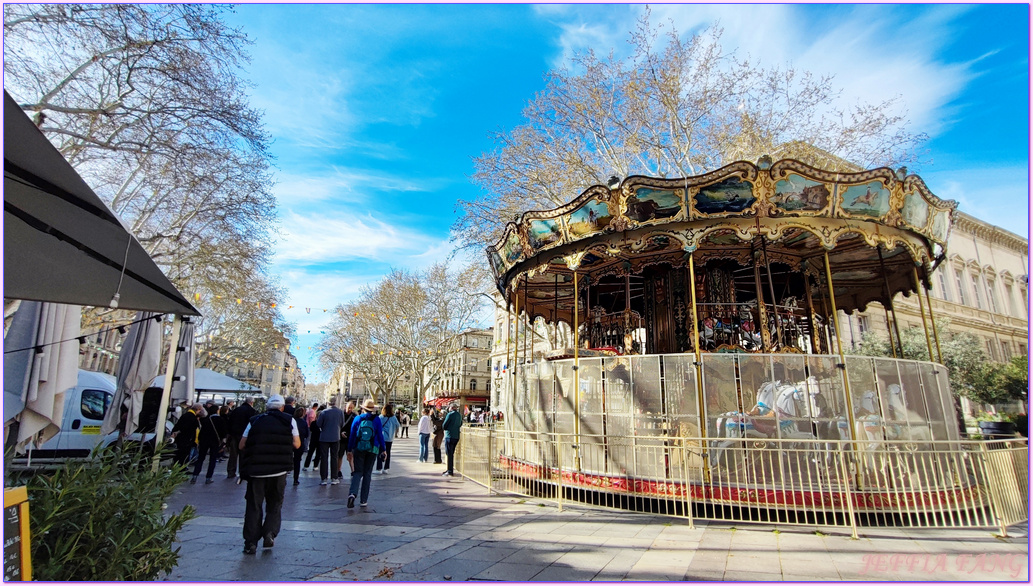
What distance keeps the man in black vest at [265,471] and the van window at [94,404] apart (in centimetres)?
860

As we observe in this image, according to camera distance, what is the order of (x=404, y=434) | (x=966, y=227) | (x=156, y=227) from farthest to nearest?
(x=966, y=227) < (x=404, y=434) < (x=156, y=227)

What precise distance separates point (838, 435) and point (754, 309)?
3774 millimetres

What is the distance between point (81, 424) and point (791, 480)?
1340 cm

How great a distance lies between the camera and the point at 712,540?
5.23 m

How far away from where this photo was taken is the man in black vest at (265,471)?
4586mm

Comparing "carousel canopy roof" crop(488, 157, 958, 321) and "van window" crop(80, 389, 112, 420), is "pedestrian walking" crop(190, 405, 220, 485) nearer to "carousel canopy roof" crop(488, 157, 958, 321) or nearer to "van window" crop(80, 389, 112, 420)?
"van window" crop(80, 389, 112, 420)

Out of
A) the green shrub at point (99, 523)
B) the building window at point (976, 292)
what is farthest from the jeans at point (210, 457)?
the building window at point (976, 292)

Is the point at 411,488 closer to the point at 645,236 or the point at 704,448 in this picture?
the point at 704,448

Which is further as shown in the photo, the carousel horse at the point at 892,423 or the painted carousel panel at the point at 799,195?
the painted carousel panel at the point at 799,195

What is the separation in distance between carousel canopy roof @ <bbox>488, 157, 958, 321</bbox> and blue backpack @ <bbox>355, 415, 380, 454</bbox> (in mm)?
4595

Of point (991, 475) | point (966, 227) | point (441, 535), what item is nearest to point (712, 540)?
point (441, 535)

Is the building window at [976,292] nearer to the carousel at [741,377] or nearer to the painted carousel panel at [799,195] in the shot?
the carousel at [741,377]

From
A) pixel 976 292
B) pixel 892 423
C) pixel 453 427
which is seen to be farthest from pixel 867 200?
pixel 976 292

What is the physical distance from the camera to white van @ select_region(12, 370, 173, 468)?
10.1m
